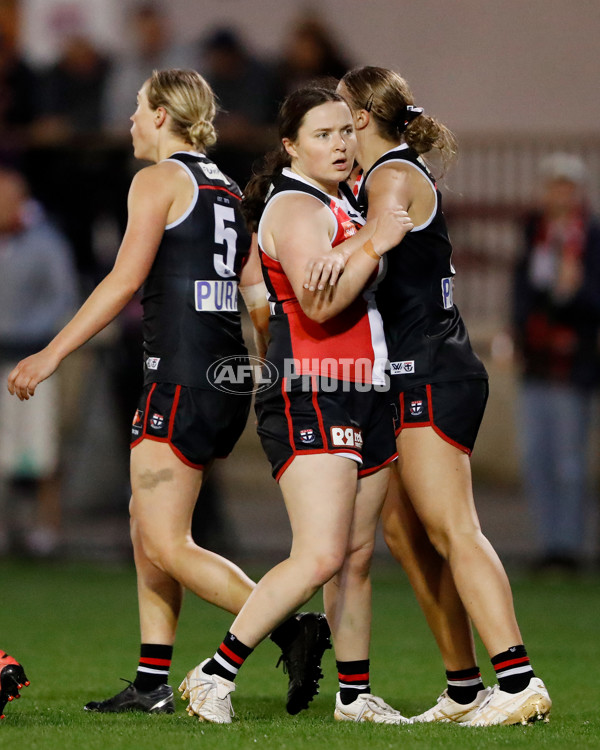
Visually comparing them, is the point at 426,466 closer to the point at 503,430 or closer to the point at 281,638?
the point at 281,638

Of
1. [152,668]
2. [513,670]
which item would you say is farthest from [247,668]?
[513,670]

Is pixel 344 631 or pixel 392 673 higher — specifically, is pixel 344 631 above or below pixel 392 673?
above

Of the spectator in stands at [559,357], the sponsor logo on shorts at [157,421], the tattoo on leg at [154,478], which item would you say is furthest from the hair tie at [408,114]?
the spectator in stands at [559,357]

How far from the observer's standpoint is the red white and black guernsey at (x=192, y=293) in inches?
197

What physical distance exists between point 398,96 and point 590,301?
474 cm

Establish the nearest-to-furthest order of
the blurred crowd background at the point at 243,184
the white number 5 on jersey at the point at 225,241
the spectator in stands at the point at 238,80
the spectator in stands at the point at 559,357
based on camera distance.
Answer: the white number 5 on jersey at the point at 225,241 < the spectator in stands at the point at 559,357 < the blurred crowd background at the point at 243,184 < the spectator in stands at the point at 238,80

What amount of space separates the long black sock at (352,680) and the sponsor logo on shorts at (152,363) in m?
1.27

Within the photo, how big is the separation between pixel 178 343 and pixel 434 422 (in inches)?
39.4

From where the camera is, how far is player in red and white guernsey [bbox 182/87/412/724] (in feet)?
14.7

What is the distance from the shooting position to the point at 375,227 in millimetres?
4430

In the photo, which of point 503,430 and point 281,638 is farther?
point 503,430

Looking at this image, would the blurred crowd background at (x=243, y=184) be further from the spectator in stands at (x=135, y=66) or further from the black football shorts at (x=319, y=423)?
the black football shorts at (x=319, y=423)

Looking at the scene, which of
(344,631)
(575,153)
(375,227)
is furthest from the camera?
(575,153)

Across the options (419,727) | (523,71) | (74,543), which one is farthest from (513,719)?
(523,71)
